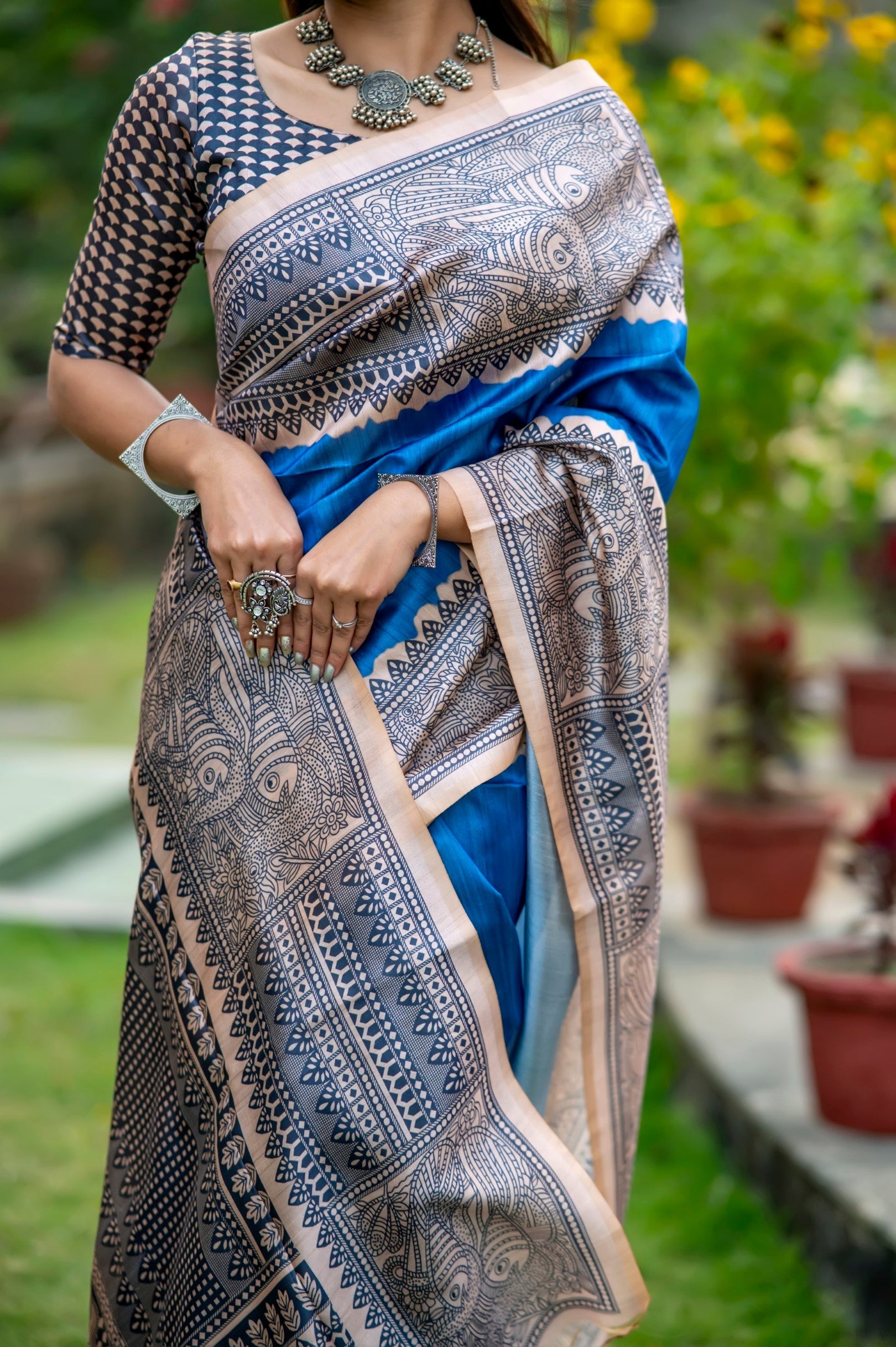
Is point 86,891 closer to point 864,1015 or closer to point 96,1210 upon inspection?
point 96,1210

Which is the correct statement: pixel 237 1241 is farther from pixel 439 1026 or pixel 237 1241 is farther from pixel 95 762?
pixel 95 762

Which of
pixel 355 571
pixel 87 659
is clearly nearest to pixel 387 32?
pixel 355 571

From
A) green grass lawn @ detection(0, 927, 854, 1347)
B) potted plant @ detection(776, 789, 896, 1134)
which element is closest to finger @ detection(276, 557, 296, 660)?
green grass lawn @ detection(0, 927, 854, 1347)

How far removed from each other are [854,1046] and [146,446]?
1785 mm

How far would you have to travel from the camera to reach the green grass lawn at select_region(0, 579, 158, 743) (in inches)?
265

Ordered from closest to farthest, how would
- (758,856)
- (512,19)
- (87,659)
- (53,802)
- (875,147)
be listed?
(512,19) → (875,147) → (758,856) → (53,802) → (87,659)

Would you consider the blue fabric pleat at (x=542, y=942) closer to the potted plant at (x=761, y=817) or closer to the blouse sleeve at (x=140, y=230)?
the blouse sleeve at (x=140, y=230)

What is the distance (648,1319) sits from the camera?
264 cm

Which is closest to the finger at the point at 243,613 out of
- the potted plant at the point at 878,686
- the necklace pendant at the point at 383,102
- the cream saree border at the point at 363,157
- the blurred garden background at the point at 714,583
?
the cream saree border at the point at 363,157

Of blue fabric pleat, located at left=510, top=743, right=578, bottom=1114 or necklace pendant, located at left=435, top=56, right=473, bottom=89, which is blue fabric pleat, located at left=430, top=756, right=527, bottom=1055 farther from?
necklace pendant, located at left=435, top=56, right=473, bottom=89

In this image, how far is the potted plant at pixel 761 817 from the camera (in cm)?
417

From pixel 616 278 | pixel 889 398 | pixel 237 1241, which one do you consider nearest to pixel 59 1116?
pixel 237 1241

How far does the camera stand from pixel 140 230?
70.3 inches

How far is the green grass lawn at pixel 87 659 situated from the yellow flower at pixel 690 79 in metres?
3.25
